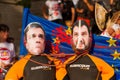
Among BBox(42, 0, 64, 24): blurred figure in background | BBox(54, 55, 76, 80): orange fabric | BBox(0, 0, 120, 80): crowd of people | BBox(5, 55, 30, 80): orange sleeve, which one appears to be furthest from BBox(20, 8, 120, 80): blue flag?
BBox(42, 0, 64, 24): blurred figure in background

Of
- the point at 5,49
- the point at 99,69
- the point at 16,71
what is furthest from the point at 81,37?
the point at 5,49

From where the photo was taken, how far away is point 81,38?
195 inches

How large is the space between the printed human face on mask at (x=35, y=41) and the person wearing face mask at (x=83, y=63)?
0.38 meters

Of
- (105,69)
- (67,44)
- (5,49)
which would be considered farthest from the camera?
(5,49)

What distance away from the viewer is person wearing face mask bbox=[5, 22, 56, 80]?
491cm

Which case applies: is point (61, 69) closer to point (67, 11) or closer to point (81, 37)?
point (81, 37)

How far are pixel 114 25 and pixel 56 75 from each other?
1261 millimetres

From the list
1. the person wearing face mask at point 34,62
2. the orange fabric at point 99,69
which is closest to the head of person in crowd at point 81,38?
the orange fabric at point 99,69

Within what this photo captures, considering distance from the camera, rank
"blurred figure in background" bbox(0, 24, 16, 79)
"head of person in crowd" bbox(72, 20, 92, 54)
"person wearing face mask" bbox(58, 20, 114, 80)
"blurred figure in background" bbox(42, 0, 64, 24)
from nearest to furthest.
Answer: "person wearing face mask" bbox(58, 20, 114, 80), "head of person in crowd" bbox(72, 20, 92, 54), "blurred figure in background" bbox(0, 24, 16, 79), "blurred figure in background" bbox(42, 0, 64, 24)

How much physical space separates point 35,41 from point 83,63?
653mm

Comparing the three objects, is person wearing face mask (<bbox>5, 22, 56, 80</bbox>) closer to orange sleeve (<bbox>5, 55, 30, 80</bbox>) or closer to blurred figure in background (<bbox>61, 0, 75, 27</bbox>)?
orange sleeve (<bbox>5, 55, 30, 80</bbox>)

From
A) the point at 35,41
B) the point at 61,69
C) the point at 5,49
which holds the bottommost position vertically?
the point at 61,69

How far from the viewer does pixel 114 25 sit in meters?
5.70

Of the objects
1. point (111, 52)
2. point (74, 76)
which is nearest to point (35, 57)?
point (74, 76)
